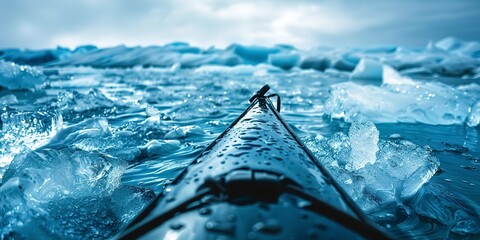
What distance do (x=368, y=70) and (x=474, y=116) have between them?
10.7 metres

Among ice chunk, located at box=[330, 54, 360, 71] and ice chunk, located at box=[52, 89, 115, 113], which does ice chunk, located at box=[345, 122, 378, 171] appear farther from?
ice chunk, located at box=[330, 54, 360, 71]

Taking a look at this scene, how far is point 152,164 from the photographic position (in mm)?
2703

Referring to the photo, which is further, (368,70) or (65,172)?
(368,70)

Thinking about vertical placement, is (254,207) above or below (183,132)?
above

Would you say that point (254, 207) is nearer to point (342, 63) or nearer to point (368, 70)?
point (368, 70)

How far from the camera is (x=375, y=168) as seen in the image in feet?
7.06

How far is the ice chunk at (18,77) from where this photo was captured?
321 inches

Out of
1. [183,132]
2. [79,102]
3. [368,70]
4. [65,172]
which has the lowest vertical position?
[183,132]

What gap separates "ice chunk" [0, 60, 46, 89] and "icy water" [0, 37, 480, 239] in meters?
3.78

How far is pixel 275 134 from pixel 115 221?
109 centimetres

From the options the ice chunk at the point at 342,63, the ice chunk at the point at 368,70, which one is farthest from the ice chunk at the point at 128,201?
the ice chunk at the point at 342,63

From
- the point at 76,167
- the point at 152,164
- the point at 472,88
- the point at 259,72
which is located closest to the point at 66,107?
the point at 152,164

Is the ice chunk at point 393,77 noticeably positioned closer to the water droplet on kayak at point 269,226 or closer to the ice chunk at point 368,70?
the ice chunk at point 368,70

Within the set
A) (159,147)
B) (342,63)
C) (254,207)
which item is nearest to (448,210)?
(254,207)
